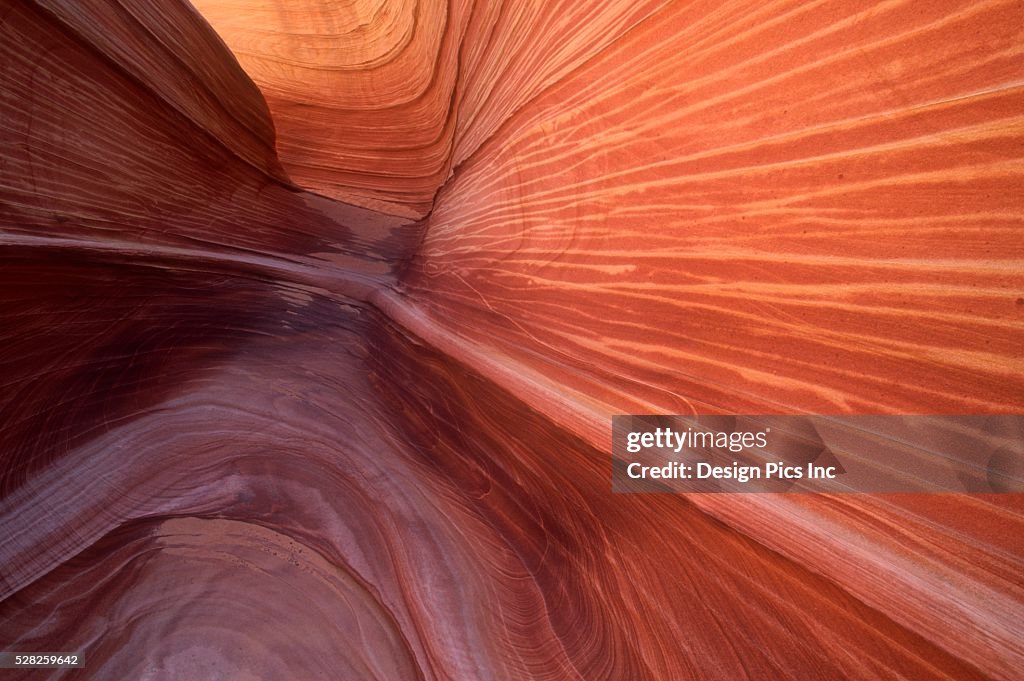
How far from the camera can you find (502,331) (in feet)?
2.19

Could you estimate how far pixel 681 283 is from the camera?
1.60ft

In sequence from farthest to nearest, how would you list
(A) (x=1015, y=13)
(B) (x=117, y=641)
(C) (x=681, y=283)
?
(B) (x=117, y=641)
(C) (x=681, y=283)
(A) (x=1015, y=13)

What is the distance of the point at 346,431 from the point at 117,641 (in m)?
0.34

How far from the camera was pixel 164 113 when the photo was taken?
746mm

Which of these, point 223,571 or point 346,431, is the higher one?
point 346,431

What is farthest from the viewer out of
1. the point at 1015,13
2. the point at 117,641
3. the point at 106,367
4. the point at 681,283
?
the point at 106,367

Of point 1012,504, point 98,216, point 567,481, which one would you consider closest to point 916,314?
point 1012,504

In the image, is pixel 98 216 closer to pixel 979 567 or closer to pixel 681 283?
pixel 681 283

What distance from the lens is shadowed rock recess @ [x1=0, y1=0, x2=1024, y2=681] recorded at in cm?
35

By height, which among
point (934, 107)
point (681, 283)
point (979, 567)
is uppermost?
point (934, 107)

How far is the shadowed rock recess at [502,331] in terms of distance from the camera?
352 millimetres

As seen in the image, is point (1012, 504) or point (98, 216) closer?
point (1012, 504)

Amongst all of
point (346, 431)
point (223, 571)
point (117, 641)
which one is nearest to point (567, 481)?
point (346, 431)

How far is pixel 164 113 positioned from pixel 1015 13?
2.95 feet
